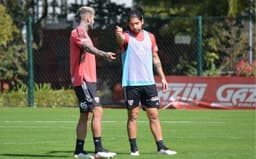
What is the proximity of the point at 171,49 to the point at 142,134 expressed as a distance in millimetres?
12700

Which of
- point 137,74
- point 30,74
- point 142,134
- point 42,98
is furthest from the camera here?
point 42,98

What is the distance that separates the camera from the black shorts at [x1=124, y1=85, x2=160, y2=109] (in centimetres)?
1108

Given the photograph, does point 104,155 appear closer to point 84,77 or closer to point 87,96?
point 87,96

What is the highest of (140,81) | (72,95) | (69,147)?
(140,81)

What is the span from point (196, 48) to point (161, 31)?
3.44 meters

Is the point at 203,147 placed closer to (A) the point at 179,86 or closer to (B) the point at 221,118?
(B) the point at 221,118

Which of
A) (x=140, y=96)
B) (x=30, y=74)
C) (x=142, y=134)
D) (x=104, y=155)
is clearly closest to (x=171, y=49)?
(x=30, y=74)

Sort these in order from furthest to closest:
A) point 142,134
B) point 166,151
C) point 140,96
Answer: point 142,134
point 140,96
point 166,151

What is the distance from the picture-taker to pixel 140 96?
11188 mm

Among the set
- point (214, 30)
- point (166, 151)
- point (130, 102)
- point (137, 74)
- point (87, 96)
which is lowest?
point (214, 30)

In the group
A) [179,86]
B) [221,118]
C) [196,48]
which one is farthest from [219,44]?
[221,118]

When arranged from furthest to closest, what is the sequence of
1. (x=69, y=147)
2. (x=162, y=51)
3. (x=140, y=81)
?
(x=162, y=51) → (x=69, y=147) → (x=140, y=81)

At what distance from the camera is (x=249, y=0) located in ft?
90.0

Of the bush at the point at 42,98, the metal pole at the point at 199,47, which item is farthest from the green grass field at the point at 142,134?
the bush at the point at 42,98
